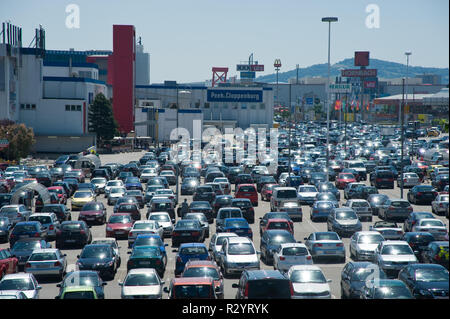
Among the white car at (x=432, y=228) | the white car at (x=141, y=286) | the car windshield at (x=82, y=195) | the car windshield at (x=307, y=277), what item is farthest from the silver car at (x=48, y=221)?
the car windshield at (x=307, y=277)

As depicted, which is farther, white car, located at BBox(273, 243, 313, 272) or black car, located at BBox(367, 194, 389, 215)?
black car, located at BBox(367, 194, 389, 215)

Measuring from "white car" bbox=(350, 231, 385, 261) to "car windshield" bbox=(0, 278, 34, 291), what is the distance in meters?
11.6

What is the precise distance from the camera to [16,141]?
70.7 meters

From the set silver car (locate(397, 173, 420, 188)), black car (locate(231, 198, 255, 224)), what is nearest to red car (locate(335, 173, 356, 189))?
silver car (locate(397, 173, 420, 188))

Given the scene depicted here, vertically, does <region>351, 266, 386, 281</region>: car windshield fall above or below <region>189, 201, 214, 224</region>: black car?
above

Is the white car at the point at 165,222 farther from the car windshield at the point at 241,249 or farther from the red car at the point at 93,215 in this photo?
the car windshield at the point at 241,249

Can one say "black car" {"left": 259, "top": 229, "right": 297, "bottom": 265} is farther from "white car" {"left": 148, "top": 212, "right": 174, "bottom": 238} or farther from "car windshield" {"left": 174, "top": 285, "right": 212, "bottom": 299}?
"car windshield" {"left": 174, "top": 285, "right": 212, "bottom": 299}

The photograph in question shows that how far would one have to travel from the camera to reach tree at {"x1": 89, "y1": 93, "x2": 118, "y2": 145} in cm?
9450

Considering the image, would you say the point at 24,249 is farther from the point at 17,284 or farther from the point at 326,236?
the point at 326,236

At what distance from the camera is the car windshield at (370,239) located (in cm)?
2593

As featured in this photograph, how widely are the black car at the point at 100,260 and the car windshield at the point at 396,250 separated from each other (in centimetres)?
838

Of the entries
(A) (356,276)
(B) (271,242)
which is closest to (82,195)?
(B) (271,242)
